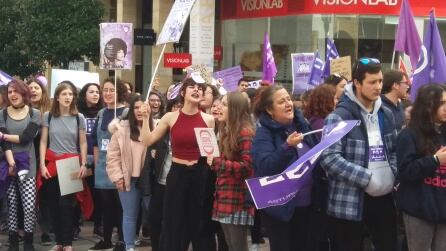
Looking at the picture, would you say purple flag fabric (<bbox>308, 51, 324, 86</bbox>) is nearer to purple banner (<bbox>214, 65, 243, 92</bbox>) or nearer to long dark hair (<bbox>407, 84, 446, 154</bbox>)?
purple banner (<bbox>214, 65, 243, 92</bbox>)

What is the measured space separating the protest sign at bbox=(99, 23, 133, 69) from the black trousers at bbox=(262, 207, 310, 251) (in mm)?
3888

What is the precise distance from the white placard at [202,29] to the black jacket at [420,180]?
18.0m

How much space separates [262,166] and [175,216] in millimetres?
1515

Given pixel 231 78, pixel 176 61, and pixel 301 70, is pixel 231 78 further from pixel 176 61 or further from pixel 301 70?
pixel 176 61

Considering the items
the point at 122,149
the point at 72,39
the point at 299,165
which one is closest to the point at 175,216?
the point at 122,149

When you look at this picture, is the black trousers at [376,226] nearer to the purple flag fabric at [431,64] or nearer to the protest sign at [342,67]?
the purple flag fabric at [431,64]

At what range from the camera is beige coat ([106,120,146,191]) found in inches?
304

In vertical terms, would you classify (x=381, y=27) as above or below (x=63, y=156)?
above

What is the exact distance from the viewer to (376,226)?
5473 mm

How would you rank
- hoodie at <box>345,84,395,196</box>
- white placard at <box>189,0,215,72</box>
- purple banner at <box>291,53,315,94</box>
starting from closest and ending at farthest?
hoodie at <box>345,84,395,196</box> < purple banner at <box>291,53,315,94</box> < white placard at <box>189,0,215,72</box>

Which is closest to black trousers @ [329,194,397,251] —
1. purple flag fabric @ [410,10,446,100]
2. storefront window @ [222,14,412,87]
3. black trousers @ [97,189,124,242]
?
purple flag fabric @ [410,10,446,100]

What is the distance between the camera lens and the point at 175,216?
6.75 meters

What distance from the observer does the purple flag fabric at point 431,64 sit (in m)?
8.05

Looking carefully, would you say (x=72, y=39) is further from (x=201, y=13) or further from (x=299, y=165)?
(x=299, y=165)
